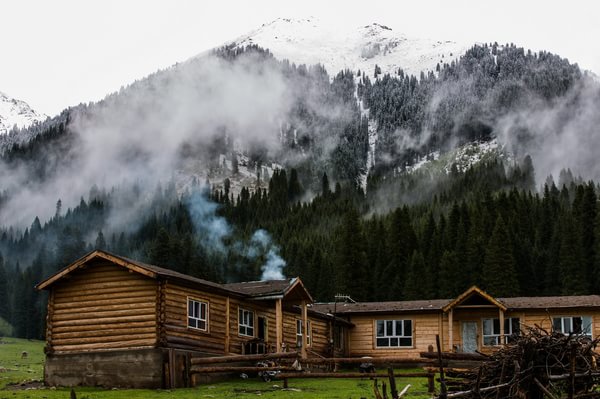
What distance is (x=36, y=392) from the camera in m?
32.4

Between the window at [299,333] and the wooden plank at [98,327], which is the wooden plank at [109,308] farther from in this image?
the window at [299,333]

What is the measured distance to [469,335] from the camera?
168ft

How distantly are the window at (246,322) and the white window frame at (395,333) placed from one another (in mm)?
12220

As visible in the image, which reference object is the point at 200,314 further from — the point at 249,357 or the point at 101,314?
the point at 249,357

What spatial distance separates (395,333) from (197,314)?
59.3ft

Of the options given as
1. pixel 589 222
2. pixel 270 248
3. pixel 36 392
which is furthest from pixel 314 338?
pixel 270 248

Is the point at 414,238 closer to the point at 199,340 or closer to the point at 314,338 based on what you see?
the point at 314,338

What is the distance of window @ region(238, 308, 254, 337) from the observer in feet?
142

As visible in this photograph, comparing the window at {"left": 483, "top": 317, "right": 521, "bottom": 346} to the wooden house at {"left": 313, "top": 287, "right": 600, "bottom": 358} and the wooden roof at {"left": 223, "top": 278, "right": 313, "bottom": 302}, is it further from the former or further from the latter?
the wooden roof at {"left": 223, "top": 278, "right": 313, "bottom": 302}

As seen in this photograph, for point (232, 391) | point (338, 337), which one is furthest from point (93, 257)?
point (338, 337)

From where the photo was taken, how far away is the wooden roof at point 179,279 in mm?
36375

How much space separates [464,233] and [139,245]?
100 metres

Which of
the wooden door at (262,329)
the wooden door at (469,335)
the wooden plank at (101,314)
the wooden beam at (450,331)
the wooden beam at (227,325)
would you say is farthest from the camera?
the wooden door at (469,335)

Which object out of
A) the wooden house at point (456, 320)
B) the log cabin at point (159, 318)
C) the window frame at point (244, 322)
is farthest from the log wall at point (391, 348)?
the window frame at point (244, 322)
